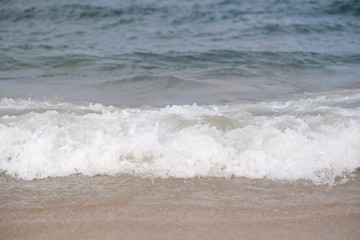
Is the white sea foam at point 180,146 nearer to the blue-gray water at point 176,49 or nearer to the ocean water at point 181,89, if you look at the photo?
the ocean water at point 181,89

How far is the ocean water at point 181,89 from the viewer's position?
3.87m

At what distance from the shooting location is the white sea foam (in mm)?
Result: 3785

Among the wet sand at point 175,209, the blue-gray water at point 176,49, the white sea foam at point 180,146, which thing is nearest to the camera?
the wet sand at point 175,209

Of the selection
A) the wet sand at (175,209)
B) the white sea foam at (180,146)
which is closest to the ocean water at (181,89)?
the white sea foam at (180,146)

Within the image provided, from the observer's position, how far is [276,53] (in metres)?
9.75

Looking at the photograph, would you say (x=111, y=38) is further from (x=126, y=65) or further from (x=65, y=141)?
(x=65, y=141)

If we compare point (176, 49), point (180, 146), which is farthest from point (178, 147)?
point (176, 49)

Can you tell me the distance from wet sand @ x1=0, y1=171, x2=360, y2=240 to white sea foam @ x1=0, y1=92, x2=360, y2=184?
140 millimetres

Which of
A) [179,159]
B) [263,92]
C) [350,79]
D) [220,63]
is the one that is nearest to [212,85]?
[263,92]

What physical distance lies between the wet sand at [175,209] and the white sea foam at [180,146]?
14 centimetres

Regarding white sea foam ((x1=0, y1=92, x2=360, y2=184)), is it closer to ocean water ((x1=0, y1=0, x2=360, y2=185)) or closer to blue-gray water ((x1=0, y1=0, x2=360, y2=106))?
ocean water ((x1=0, y1=0, x2=360, y2=185))

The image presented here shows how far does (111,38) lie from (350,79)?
5.97m

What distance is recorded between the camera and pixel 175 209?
3.18 meters

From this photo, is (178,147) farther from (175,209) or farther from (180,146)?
(175,209)
